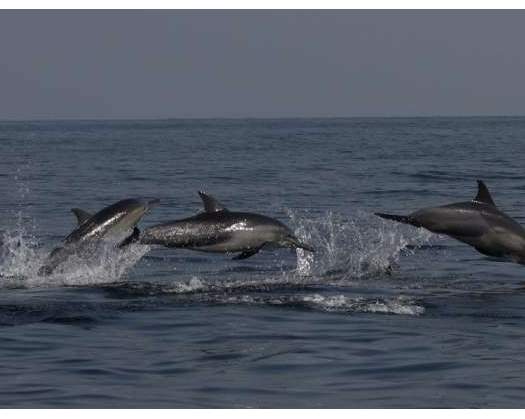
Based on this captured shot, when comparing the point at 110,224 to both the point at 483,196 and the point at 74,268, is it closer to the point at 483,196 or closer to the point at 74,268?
the point at 74,268

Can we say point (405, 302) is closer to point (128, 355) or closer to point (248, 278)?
point (248, 278)

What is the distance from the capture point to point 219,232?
1620cm

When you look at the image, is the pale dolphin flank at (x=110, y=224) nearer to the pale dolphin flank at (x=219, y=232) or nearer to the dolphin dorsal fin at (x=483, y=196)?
the pale dolphin flank at (x=219, y=232)

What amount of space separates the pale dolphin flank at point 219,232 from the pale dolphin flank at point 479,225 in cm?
169

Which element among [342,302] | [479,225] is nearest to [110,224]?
[342,302]

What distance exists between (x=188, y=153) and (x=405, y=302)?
52.3 m

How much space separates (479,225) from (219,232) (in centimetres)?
317

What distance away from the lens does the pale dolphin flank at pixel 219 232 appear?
625 inches

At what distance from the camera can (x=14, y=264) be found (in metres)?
19.9

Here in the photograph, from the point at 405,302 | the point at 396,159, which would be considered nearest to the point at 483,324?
the point at 405,302

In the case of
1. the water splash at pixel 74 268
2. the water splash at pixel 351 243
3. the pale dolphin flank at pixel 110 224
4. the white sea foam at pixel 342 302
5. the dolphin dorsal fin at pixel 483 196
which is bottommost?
the water splash at pixel 351 243

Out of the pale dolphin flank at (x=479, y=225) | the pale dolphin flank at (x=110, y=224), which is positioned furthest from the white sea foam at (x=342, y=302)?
the pale dolphin flank at (x=110, y=224)

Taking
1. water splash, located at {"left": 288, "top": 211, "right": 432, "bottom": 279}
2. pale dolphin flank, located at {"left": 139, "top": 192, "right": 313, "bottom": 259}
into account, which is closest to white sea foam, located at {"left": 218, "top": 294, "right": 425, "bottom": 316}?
pale dolphin flank, located at {"left": 139, "top": 192, "right": 313, "bottom": 259}

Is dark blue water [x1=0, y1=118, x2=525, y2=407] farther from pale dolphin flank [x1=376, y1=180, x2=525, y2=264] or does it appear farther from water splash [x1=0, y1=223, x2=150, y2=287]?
pale dolphin flank [x1=376, y1=180, x2=525, y2=264]
